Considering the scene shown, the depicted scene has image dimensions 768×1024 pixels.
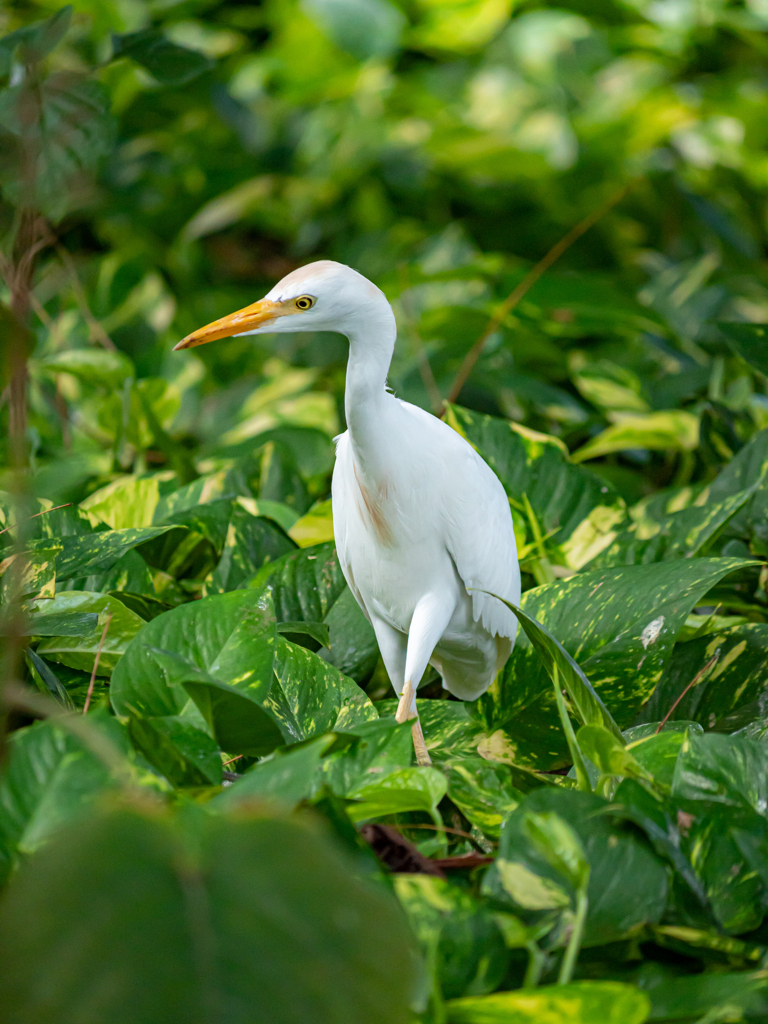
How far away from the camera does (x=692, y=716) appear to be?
0.95m

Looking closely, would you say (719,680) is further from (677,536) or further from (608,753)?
(608,753)

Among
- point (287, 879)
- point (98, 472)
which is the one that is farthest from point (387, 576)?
point (98, 472)

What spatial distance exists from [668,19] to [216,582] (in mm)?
2658

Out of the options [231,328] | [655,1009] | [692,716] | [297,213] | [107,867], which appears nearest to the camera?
[107,867]

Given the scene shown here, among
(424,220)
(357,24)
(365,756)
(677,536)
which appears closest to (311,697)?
(365,756)

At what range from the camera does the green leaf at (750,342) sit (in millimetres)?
1261

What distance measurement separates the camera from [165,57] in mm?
1151

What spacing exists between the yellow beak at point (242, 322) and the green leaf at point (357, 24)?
2.35 metres

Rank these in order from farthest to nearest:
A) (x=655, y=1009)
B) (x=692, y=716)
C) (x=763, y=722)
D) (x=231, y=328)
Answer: (x=692, y=716), (x=763, y=722), (x=231, y=328), (x=655, y=1009)

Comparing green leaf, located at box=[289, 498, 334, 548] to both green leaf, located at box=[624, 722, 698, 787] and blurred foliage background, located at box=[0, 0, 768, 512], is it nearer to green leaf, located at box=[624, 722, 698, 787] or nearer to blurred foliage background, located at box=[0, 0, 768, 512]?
blurred foliage background, located at box=[0, 0, 768, 512]

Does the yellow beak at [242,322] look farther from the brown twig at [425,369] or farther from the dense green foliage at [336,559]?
the brown twig at [425,369]

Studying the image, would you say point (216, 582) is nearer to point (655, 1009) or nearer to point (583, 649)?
point (583, 649)

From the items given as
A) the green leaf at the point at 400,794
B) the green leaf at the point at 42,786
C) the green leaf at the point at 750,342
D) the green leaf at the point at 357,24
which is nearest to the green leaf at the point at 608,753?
the green leaf at the point at 400,794

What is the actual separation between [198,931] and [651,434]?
1147 mm
